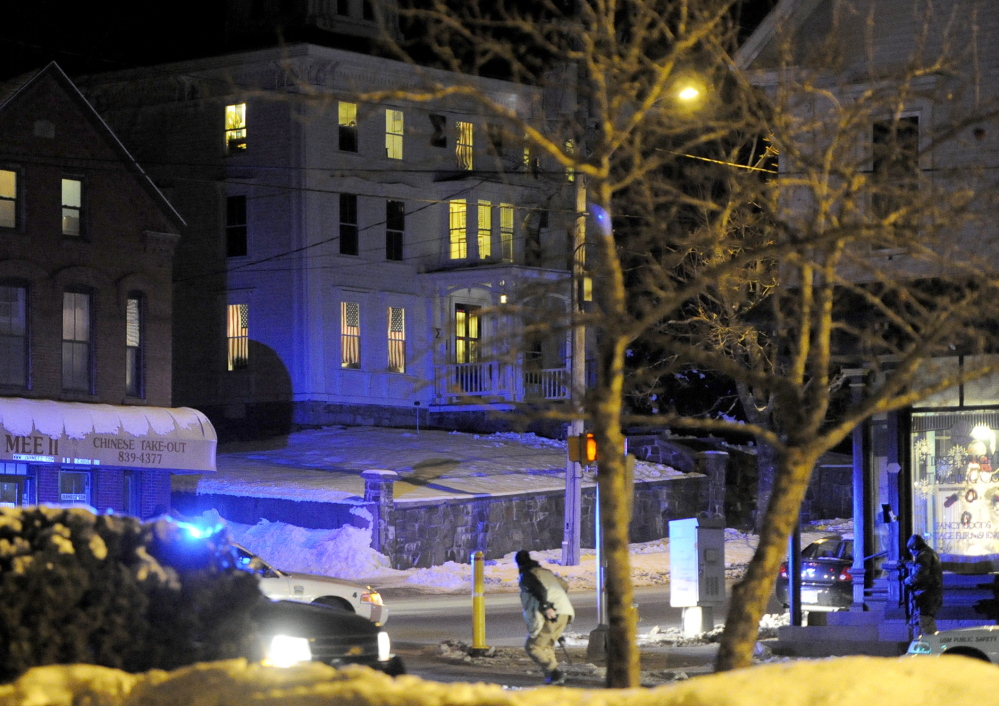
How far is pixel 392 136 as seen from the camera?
41.1m

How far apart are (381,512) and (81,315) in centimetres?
878

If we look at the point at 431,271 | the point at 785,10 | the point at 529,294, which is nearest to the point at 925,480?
the point at 785,10

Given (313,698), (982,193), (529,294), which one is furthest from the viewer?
(982,193)

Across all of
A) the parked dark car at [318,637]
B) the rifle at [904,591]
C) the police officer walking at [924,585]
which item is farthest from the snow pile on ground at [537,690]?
the rifle at [904,591]

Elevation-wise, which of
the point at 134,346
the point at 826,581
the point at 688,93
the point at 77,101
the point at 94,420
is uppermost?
Answer: the point at 77,101

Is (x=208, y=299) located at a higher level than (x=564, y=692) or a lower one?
higher

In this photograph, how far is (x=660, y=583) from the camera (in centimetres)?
3031

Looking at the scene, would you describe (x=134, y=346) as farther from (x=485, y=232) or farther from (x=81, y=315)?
(x=485, y=232)

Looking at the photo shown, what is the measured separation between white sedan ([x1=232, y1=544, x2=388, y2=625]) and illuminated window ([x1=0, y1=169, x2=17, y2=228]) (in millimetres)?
15160

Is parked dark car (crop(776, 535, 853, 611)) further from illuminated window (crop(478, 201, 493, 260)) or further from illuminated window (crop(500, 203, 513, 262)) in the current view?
illuminated window (crop(478, 201, 493, 260))

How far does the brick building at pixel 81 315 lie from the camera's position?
30203 millimetres

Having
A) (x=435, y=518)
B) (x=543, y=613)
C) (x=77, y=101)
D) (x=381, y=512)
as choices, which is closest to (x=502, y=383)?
(x=435, y=518)

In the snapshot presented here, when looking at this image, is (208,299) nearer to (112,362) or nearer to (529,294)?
(112,362)

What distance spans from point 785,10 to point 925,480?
726 cm
